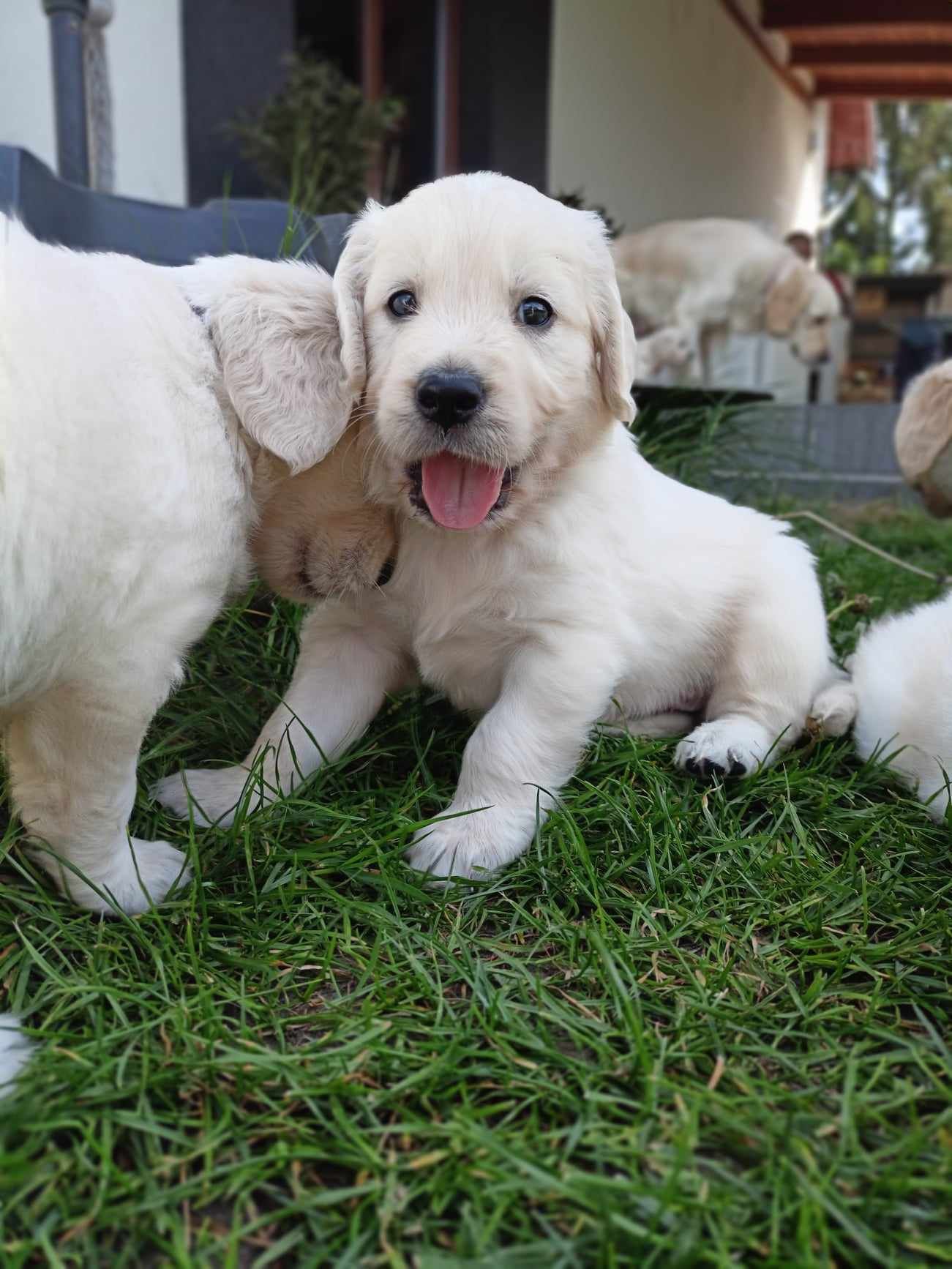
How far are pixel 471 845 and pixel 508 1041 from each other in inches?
23.3

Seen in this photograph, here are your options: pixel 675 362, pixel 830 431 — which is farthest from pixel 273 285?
pixel 830 431

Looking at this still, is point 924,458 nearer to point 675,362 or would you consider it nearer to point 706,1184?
point 706,1184

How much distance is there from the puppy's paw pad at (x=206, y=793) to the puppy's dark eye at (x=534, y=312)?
1.17 m

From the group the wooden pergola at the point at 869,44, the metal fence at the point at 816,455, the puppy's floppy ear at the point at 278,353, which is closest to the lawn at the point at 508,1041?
the puppy's floppy ear at the point at 278,353

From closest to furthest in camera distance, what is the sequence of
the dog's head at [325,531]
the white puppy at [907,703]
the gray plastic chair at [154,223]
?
1. the dog's head at [325,531]
2. the white puppy at [907,703]
3. the gray plastic chair at [154,223]

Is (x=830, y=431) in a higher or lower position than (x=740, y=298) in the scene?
lower

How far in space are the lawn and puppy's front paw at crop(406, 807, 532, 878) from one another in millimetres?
50

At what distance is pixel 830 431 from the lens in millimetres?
8703

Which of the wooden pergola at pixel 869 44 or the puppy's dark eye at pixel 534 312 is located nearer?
the puppy's dark eye at pixel 534 312

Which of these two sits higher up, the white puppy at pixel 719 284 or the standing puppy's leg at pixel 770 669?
the white puppy at pixel 719 284

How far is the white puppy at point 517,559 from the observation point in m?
2.28

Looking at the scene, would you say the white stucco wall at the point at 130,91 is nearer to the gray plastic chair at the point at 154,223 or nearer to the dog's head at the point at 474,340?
the gray plastic chair at the point at 154,223

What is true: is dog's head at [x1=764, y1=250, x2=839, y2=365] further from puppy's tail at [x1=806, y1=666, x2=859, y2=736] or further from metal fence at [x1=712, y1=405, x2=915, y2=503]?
puppy's tail at [x1=806, y1=666, x2=859, y2=736]

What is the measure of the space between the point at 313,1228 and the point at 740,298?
31.4 ft
